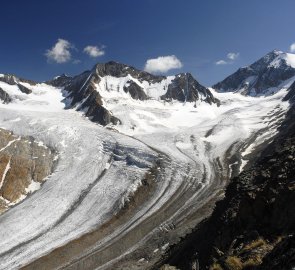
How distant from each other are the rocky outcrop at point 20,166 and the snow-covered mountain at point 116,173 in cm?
51

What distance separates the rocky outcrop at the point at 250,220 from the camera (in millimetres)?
18547

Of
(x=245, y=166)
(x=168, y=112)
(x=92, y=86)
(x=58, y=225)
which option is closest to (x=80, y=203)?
(x=58, y=225)

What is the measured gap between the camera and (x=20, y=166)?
331 ft

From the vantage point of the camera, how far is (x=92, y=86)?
177125 millimetres

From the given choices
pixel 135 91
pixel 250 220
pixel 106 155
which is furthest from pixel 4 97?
pixel 250 220

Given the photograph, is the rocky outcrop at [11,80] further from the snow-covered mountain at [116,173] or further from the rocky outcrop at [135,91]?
the rocky outcrop at [135,91]

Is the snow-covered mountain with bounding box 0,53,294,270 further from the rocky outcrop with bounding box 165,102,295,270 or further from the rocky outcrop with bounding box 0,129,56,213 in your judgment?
the rocky outcrop with bounding box 165,102,295,270

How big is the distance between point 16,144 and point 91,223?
4779cm

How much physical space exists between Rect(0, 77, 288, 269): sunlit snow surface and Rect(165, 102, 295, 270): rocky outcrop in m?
38.5

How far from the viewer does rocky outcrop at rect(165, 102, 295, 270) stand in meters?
18.5

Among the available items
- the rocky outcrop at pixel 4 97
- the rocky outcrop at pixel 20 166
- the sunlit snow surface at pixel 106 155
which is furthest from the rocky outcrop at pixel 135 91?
the rocky outcrop at pixel 20 166

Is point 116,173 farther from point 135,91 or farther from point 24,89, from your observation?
point 24,89

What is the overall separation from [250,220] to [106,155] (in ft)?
264

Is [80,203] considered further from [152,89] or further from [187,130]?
[152,89]
